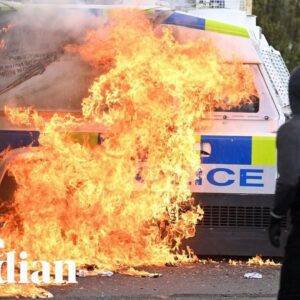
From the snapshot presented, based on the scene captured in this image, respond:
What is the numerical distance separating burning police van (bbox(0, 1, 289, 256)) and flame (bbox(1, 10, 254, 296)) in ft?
0.45

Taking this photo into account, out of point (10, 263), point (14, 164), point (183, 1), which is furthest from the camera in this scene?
point (183, 1)

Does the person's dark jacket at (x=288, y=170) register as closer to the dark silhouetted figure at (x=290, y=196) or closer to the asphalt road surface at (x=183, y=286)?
the dark silhouetted figure at (x=290, y=196)

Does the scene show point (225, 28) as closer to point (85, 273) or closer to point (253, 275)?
point (253, 275)

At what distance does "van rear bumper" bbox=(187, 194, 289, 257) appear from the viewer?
749 centimetres

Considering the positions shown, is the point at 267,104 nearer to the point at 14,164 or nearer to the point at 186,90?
the point at 186,90

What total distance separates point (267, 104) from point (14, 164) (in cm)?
252

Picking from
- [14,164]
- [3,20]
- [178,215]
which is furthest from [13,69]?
[178,215]

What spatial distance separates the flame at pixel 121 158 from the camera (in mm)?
7254

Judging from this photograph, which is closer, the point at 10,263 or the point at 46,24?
the point at 10,263

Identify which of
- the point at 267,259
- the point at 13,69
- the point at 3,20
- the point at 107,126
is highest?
the point at 3,20

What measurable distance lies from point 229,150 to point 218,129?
28 centimetres

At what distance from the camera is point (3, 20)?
7.40 m

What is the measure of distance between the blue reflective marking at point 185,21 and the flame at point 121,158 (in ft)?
0.50

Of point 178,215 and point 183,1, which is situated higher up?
point 183,1
